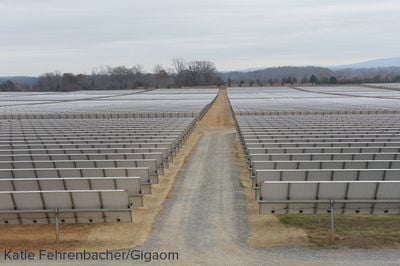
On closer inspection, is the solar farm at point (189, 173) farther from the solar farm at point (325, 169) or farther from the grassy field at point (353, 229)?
the grassy field at point (353, 229)

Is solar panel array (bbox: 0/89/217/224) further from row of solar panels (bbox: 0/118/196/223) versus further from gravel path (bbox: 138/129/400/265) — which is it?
gravel path (bbox: 138/129/400/265)

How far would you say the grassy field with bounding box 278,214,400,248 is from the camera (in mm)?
8828

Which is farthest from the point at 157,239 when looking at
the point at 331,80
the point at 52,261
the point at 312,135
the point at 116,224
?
the point at 331,80

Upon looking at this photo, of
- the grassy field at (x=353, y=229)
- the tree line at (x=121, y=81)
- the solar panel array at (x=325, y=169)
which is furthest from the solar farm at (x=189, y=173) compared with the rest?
the tree line at (x=121, y=81)

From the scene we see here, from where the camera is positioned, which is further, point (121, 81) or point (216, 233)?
point (121, 81)

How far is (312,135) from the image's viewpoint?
65.8ft

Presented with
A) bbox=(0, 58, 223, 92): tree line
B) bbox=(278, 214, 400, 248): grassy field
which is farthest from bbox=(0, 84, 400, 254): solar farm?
bbox=(0, 58, 223, 92): tree line

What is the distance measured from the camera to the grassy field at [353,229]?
29.0ft

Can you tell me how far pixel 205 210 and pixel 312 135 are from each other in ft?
33.5

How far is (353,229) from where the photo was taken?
31.8 ft

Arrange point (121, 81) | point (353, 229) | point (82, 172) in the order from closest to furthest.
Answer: point (353, 229) → point (82, 172) → point (121, 81)

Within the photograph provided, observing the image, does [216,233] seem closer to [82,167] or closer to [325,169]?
[325,169]

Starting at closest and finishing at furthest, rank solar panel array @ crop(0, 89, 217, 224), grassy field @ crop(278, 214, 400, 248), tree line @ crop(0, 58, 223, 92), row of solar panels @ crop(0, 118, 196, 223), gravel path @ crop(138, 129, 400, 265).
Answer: gravel path @ crop(138, 129, 400, 265)
grassy field @ crop(278, 214, 400, 248)
solar panel array @ crop(0, 89, 217, 224)
row of solar panels @ crop(0, 118, 196, 223)
tree line @ crop(0, 58, 223, 92)

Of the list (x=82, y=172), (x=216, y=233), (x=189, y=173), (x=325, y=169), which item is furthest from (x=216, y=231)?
(x=189, y=173)
